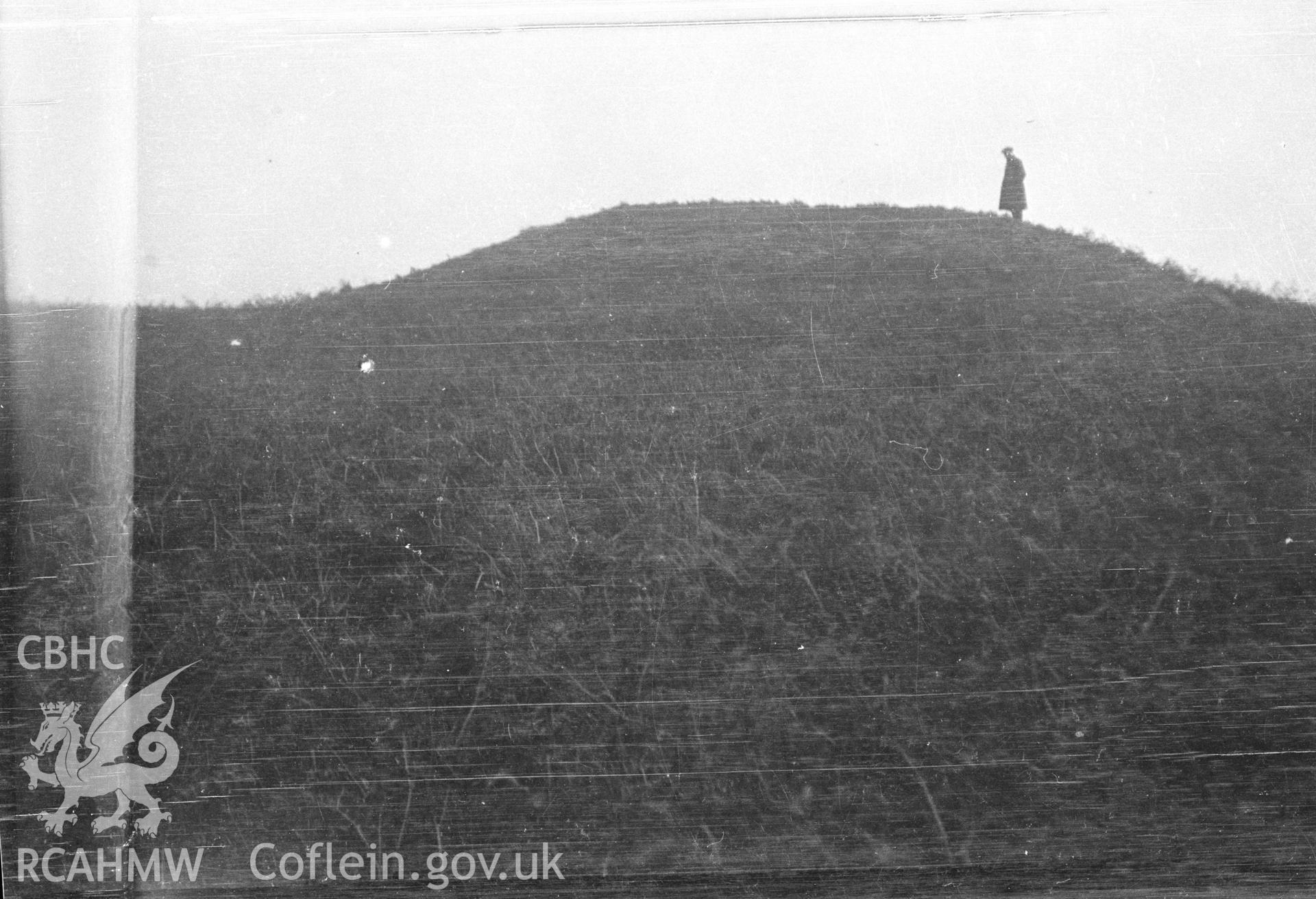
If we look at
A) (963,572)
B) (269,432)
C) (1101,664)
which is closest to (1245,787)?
(1101,664)

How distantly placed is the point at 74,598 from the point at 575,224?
1317 mm

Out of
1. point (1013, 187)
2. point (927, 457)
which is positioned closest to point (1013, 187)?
point (1013, 187)

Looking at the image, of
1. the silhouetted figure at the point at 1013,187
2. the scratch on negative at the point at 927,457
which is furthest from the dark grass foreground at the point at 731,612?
the silhouetted figure at the point at 1013,187

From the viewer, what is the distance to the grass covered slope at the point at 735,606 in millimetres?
1655

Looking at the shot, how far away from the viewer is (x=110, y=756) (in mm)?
1659

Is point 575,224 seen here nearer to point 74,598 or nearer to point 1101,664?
point 74,598

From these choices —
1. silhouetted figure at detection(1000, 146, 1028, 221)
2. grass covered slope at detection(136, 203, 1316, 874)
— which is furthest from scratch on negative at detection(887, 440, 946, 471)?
silhouetted figure at detection(1000, 146, 1028, 221)

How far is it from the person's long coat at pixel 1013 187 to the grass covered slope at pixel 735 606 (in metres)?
0.37

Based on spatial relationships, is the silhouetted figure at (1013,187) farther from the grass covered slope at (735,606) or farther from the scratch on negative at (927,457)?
the scratch on negative at (927,457)

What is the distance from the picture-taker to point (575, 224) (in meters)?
1.71

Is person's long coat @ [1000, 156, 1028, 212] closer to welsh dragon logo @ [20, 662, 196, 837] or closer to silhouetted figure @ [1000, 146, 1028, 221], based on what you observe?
silhouetted figure @ [1000, 146, 1028, 221]

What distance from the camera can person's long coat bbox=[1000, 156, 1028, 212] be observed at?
5.54 ft

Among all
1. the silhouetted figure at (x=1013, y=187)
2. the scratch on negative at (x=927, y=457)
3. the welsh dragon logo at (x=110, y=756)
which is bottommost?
the welsh dragon logo at (x=110, y=756)

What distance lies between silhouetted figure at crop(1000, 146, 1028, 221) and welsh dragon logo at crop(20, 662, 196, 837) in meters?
1.98
